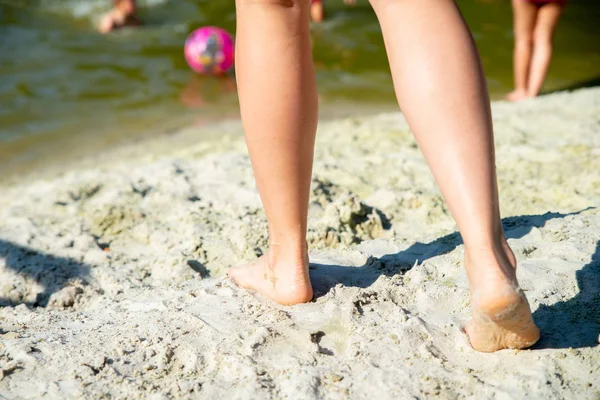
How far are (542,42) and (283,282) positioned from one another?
3889 millimetres

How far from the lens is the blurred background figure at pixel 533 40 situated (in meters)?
4.68

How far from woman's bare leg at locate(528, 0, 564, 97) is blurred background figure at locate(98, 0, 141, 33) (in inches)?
189

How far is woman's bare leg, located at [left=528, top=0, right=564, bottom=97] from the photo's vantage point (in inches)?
184

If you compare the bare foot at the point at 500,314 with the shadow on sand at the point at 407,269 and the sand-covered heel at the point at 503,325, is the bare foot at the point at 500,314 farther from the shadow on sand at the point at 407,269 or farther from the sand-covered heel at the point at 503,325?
the shadow on sand at the point at 407,269

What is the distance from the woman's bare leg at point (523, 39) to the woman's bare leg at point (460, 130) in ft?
12.6

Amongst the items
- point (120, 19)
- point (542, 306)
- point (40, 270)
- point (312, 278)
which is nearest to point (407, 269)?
point (312, 278)

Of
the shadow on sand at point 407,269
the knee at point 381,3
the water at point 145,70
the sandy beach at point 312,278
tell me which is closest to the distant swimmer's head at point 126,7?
the water at point 145,70

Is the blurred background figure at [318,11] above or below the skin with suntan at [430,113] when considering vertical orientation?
below

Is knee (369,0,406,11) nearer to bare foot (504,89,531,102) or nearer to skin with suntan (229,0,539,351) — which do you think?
skin with suntan (229,0,539,351)

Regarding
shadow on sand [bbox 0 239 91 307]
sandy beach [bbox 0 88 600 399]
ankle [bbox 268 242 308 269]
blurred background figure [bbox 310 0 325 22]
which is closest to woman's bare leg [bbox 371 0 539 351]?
sandy beach [bbox 0 88 600 399]

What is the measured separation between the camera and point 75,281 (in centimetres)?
208

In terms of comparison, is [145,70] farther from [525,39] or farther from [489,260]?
[489,260]

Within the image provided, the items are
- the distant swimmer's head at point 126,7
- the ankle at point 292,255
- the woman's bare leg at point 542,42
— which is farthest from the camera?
the distant swimmer's head at point 126,7

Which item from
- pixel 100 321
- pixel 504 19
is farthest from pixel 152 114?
pixel 504 19
